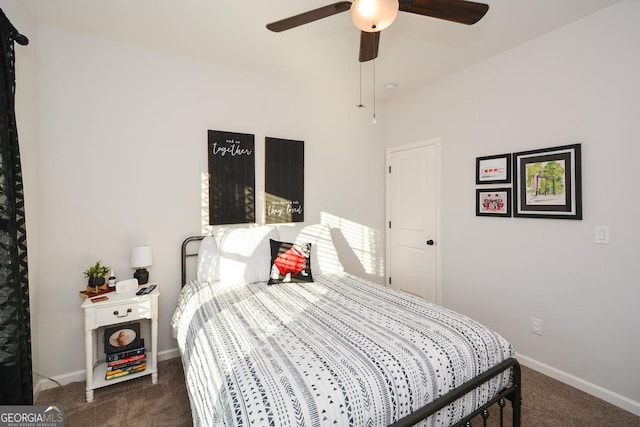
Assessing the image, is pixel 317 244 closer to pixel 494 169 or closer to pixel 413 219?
pixel 413 219

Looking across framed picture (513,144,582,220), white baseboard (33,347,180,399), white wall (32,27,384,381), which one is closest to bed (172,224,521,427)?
white wall (32,27,384,381)

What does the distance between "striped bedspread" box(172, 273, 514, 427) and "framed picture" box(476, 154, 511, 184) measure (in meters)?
1.53

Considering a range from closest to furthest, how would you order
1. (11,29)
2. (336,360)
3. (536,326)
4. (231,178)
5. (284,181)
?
(336,360) → (11,29) → (536,326) → (231,178) → (284,181)

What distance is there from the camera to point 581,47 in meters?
2.23

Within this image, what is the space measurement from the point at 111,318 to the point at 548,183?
347cm

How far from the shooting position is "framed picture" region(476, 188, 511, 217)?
8.90ft

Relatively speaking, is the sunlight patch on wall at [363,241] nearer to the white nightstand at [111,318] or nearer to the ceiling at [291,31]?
the ceiling at [291,31]

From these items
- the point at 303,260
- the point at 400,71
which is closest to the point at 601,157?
the point at 400,71

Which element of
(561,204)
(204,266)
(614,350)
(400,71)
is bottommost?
(614,350)

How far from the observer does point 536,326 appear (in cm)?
252

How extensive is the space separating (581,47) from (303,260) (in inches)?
105

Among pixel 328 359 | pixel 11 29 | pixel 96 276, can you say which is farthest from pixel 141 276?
pixel 328 359

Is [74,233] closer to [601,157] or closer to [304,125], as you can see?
[304,125]

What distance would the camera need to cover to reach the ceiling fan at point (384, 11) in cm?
142
